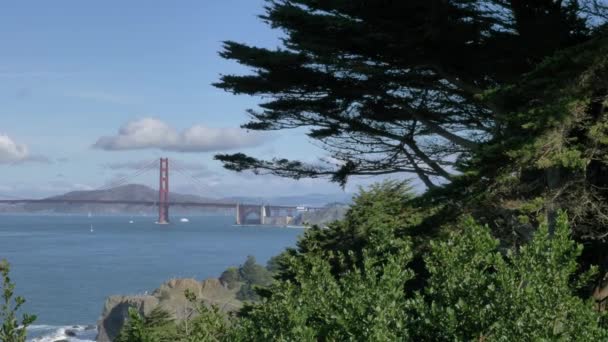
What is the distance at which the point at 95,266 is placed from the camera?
60562mm

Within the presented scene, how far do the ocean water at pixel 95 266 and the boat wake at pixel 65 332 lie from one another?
5cm

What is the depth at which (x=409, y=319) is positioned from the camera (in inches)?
127

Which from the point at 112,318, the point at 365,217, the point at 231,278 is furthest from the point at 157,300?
the point at 365,217

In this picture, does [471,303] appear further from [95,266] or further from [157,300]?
[95,266]

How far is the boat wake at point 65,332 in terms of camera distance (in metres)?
36.2

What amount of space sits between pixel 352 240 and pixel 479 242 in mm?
9706

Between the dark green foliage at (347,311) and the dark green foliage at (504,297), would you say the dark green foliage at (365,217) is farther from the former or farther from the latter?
the dark green foliage at (504,297)

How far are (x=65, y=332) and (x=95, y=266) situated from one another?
2332 cm

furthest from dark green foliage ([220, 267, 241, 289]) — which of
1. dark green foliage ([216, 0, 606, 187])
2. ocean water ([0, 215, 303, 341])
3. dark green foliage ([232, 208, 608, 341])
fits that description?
dark green foliage ([232, 208, 608, 341])

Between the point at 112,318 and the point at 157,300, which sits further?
the point at 112,318

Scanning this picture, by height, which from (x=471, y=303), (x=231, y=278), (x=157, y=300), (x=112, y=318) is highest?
(x=471, y=303)

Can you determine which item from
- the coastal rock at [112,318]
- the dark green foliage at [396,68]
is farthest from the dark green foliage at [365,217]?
the coastal rock at [112,318]

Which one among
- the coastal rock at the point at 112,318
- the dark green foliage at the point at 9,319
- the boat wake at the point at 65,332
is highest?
the dark green foliage at the point at 9,319

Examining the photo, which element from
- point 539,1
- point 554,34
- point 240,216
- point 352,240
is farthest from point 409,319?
point 240,216
